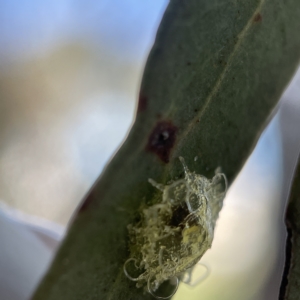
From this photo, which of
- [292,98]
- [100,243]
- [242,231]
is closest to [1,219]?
[100,243]

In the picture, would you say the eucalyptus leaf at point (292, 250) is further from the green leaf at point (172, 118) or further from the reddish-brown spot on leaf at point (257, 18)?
the reddish-brown spot on leaf at point (257, 18)

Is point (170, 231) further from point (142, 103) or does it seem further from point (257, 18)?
point (257, 18)

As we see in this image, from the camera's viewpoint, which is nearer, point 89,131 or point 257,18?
point 257,18

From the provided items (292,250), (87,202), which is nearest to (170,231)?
(87,202)

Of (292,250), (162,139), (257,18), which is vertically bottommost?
(292,250)

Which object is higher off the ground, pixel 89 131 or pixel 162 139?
pixel 162 139

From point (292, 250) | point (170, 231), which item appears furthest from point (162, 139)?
point (292, 250)

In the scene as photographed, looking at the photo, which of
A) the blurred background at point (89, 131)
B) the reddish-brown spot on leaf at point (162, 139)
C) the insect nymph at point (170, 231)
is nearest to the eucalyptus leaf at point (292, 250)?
the blurred background at point (89, 131)
